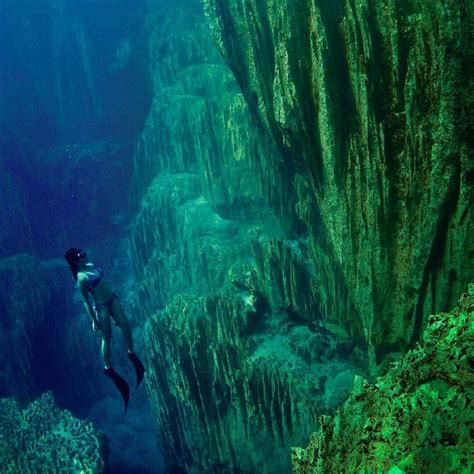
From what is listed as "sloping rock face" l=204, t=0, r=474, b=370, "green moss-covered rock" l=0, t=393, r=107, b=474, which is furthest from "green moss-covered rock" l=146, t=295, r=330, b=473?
"sloping rock face" l=204, t=0, r=474, b=370

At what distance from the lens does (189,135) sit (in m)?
12.4

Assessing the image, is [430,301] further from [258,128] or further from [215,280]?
[215,280]

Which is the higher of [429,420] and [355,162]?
[355,162]

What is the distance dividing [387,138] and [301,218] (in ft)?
10.7

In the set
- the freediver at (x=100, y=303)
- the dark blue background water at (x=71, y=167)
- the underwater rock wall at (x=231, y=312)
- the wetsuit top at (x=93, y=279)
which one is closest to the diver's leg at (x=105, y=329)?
the freediver at (x=100, y=303)

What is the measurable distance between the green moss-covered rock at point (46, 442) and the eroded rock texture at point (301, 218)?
146 centimetres

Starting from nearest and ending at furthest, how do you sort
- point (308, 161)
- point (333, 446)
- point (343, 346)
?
point (333, 446) → point (308, 161) → point (343, 346)

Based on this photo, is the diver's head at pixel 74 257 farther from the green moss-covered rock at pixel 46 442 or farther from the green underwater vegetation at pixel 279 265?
the green moss-covered rock at pixel 46 442

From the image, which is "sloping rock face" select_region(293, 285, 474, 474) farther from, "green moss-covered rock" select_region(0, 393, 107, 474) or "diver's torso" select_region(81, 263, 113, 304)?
"green moss-covered rock" select_region(0, 393, 107, 474)

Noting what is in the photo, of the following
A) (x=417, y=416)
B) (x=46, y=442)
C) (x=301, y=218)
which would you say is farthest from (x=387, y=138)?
(x=46, y=442)

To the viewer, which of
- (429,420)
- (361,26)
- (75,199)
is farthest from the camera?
(75,199)

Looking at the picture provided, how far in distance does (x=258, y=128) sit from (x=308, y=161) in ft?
12.2

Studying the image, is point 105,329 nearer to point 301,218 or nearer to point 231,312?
point 231,312

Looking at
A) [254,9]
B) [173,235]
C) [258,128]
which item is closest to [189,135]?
[173,235]
